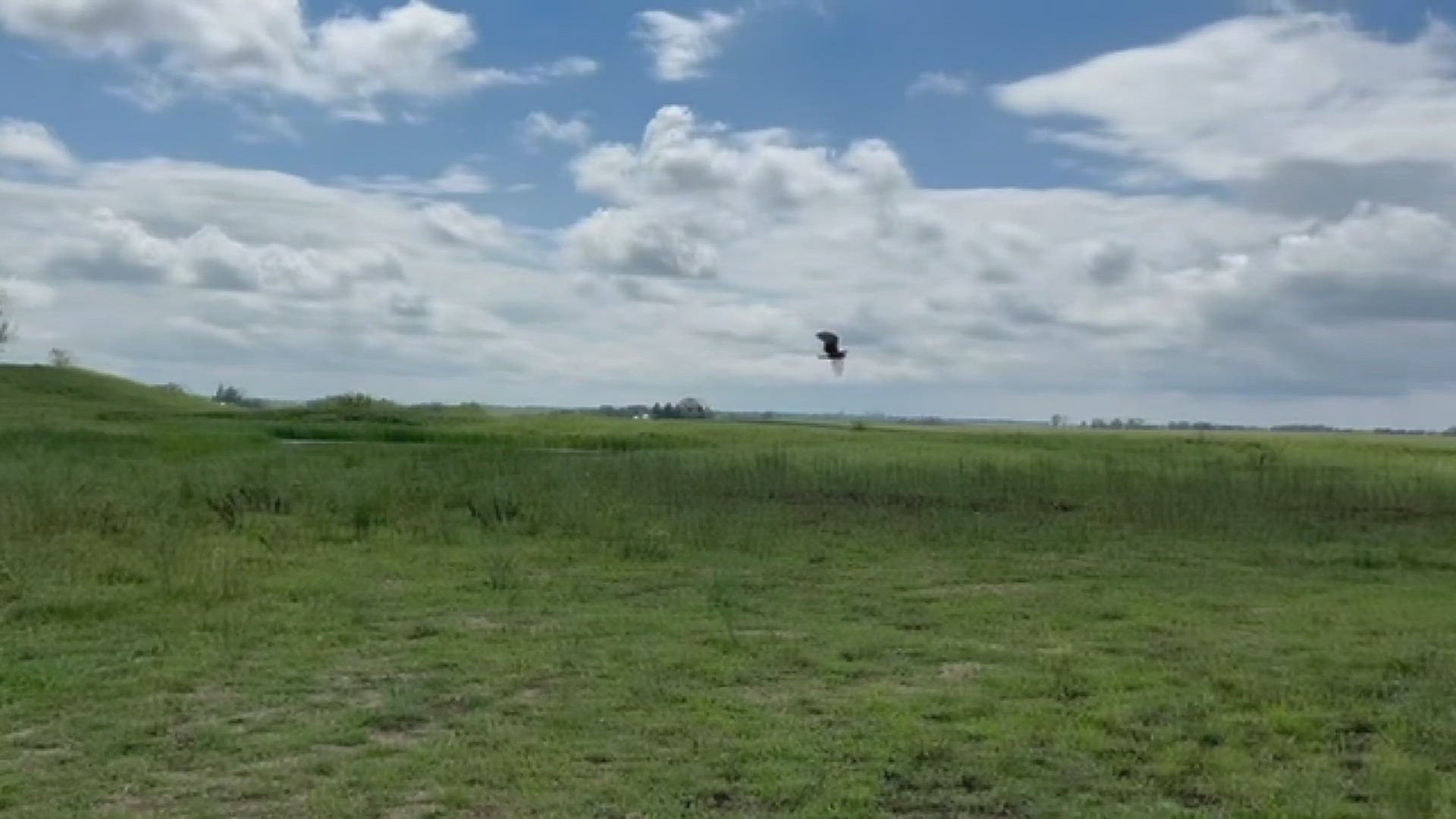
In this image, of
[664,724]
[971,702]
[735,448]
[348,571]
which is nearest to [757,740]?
[664,724]

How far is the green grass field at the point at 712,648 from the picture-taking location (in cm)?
694

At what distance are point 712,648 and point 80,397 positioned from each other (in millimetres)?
60038

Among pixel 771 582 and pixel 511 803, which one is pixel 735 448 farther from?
pixel 511 803

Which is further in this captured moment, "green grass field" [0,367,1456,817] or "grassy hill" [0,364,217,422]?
"grassy hill" [0,364,217,422]

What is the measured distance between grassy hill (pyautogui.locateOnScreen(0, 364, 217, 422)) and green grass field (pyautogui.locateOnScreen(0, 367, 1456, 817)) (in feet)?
106

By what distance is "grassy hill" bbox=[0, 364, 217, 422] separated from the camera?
53.4 m

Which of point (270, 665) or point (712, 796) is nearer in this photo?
point (712, 796)

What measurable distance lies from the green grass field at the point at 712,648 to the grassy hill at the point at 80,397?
106ft

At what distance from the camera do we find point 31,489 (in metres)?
19.3

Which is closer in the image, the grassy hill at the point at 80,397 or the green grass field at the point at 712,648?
the green grass field at the point at 712,648

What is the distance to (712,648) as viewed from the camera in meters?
10.4

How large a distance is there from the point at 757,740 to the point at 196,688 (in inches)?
150

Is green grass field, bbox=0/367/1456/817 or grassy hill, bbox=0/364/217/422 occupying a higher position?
grassy hill, bbox=0/364/217/422

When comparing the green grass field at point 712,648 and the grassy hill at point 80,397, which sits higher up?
the grassy hill at point 80,397
